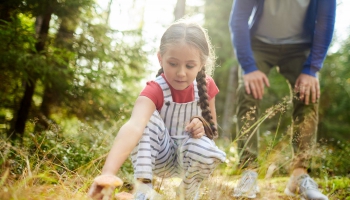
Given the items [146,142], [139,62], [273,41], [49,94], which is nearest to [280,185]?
[273,41]

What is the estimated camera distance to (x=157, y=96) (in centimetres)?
235

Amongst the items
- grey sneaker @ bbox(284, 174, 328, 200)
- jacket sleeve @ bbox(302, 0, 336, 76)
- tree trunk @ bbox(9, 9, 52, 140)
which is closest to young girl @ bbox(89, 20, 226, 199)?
grey sneaker @ bbox(284, 174, 328, 200)

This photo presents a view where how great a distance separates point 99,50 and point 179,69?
2.44 metres

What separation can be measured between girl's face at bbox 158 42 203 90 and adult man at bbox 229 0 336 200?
1036 millimetres

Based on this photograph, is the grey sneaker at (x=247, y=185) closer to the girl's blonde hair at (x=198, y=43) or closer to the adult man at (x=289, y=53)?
the adult man at (x=289, y=53)

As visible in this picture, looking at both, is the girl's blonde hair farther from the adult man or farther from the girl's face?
the adult man

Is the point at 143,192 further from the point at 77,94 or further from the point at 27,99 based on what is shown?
the point at 77,94

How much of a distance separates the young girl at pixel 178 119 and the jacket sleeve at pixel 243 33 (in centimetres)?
72

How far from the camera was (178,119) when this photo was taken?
8.29 ft

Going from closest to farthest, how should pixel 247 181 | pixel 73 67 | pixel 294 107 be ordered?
pixel 247 181, pixel 294 107, pixel 73 67

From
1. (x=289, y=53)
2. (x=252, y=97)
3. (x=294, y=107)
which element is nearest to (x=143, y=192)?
(x=252, y=97)

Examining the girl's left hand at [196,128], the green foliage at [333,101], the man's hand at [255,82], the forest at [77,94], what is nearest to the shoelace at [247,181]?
the forest at [77,94]

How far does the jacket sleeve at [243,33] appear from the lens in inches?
126

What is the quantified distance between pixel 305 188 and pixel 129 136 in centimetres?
172
